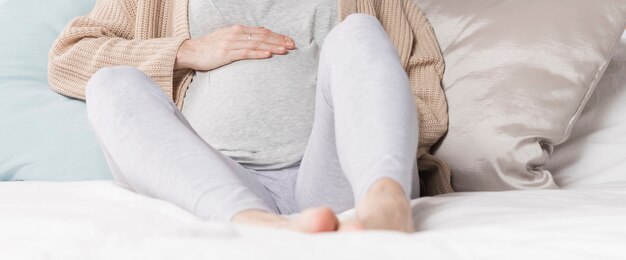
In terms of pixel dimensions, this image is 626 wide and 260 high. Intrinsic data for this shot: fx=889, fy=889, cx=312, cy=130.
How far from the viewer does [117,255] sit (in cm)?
79

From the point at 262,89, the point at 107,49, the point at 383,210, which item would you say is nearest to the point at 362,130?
the point at 383,210

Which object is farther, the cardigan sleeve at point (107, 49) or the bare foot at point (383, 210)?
the cardigan sleeve at point (107, 49)

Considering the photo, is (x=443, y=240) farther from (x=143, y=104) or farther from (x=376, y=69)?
(x=143, y=104)

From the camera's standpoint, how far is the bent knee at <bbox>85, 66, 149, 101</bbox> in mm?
1162

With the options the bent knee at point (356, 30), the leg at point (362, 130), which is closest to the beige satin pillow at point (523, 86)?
the leg at point (362, 130)

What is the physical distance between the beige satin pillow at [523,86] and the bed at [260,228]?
12 cm

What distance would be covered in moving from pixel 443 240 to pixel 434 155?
705mm

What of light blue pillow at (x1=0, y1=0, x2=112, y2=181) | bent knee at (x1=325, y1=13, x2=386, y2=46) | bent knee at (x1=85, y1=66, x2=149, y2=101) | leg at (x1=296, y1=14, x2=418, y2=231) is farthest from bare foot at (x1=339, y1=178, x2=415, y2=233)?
light blue pillow at (x1=0, y1=0, x2=112, y2=181)

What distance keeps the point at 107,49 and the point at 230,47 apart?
23 centimetres

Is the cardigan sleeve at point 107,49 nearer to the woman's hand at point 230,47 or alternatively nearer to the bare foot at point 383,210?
the woman's hand at point 230,47

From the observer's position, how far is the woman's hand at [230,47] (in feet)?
4.95

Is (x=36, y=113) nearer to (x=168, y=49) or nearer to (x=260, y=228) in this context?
(x=168, y=49)

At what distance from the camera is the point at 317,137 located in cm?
118

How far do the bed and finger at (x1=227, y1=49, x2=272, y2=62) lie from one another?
1.04 feet
